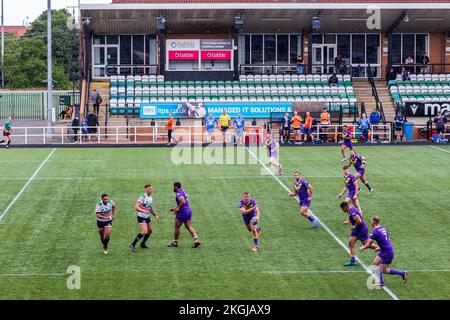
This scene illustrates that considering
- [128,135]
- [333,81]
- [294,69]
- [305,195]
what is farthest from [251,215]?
[294,69]

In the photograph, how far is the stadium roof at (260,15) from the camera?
54.6 meters

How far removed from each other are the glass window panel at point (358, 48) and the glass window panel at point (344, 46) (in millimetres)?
379

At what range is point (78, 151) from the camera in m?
44.2

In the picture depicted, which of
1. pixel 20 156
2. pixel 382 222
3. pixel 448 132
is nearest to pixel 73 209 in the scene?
pixel 382 222

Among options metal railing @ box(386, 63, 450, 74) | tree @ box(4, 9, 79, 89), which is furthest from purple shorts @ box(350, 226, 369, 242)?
tree @ box(4, 9, 79, 89)

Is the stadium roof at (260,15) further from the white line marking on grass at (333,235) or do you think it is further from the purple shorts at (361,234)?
the purple shorts at (361,234)

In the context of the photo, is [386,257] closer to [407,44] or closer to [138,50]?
[138,50]

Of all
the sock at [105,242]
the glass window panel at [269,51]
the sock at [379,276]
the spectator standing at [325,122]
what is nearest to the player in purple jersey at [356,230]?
the sock at [379,276]

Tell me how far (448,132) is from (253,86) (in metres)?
11.9

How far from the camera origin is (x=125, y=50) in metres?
61.0

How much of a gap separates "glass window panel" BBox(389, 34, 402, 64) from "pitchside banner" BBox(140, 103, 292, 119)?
13.4m

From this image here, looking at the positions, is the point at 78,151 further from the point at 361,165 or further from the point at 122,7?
the point at 361,165

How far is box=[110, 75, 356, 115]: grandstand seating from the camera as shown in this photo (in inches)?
2101
